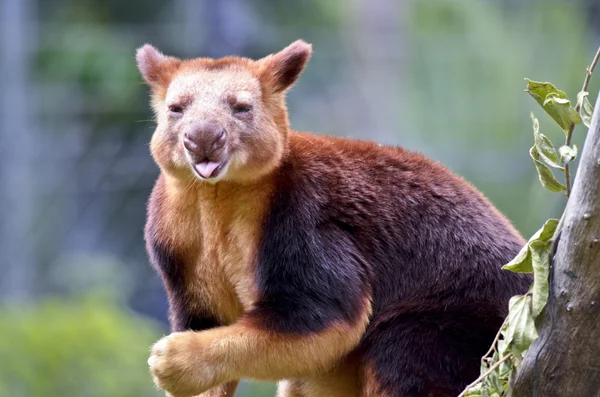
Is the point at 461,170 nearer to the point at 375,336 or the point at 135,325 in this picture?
the point at 135,325

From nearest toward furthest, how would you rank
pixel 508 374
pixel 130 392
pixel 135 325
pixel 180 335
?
pixel 508 374 → pixel 180 335 → pixel 130 392 → pixel 135 325

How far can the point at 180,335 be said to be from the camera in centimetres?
415

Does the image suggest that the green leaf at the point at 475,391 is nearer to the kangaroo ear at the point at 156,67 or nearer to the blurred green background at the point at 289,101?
the kangaroo ear at the point at 156,67

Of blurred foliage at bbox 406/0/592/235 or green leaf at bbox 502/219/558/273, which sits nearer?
green leaf at bbox 502/219/558/273

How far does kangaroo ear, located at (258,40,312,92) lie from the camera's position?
15.4 feet

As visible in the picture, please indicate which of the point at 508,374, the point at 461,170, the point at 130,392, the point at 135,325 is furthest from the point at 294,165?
the point at 461,170

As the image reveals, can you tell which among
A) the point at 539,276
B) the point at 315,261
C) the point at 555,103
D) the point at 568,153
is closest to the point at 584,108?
the point at 555,103

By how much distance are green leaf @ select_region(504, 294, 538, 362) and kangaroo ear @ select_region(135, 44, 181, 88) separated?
1958mm

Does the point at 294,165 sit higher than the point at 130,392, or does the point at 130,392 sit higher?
the point at 294,165

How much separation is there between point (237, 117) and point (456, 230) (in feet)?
3.40

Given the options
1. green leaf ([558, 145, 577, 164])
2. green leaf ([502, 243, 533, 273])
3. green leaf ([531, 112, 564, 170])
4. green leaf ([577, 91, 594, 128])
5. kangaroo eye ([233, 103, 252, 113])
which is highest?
green leaf ([577, 91, 594, 128])

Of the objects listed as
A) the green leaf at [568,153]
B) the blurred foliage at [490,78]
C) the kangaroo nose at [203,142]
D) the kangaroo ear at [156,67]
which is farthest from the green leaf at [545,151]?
the blurred foliage at [490,78]

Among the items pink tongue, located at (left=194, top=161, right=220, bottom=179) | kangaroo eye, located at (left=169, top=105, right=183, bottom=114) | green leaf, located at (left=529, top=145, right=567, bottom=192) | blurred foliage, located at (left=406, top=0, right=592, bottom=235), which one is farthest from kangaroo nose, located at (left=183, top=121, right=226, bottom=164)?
blurred foliage, located at (left=406, top=0, right=592, bottom=235)

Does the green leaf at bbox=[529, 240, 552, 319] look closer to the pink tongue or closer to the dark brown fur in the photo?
the dark brown fur
